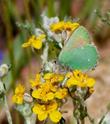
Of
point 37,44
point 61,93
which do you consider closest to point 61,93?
point 61,93

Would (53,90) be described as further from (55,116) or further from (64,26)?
(64,26)

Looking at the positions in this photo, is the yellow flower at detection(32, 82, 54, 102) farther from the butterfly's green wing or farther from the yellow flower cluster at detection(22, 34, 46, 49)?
the yellow flower cluster at detection(22, 34, 46, 49)

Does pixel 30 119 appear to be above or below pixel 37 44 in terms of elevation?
below

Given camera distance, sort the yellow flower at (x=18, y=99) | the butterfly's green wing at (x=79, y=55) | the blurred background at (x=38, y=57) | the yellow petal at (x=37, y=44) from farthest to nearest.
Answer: the blurred background at (x=38, y=57), the yellow petal at (x=37, y=44), the yellow flower at (x=18, y=99), the butterfly's green wing at (x=79, y=55)

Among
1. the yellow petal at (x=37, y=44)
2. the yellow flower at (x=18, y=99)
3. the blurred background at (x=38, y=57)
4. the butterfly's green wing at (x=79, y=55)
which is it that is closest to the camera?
the butterfly's green wing at (x=79, y=55)

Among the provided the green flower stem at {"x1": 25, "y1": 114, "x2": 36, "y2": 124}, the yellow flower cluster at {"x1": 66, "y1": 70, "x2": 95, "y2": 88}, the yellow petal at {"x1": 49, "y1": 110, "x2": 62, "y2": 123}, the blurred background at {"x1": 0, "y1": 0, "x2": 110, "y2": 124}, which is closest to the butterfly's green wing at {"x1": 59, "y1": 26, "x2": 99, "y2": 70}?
the yellow flower cluster at {"x1": 66, "y1": 70, "x2": 95, "y2": 88}

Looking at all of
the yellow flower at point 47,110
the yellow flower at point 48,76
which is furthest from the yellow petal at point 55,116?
the yellow flower at point 48,76

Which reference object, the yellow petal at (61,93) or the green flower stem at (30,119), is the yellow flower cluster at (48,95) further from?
the green flower stem at (30,119)
